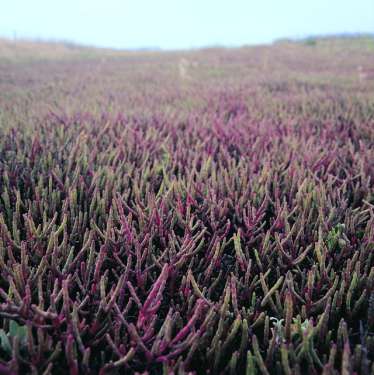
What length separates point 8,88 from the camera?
7.64 metres

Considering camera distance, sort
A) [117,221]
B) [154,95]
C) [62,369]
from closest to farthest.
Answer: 1. [62,369]
2. [117,221]
3. [154,95]

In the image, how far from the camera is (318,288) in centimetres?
153

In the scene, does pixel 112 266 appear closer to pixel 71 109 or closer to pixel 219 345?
pixel 219 345

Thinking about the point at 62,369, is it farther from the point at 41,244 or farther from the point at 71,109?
the point at 71,109

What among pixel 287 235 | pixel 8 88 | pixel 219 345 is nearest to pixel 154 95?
pixel 8 88

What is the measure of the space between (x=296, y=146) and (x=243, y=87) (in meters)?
4.77

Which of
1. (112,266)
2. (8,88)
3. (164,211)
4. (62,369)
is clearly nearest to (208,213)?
(164,211)

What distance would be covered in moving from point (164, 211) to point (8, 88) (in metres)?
6.93

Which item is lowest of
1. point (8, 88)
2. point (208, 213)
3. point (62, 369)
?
point (62, 369)

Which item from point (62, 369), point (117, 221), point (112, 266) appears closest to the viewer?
point (62, 369)

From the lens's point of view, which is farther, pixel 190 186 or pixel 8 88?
pixel 8 88

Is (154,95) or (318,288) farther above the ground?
(154,95)

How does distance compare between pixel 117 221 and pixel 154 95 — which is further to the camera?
pixel 154 95

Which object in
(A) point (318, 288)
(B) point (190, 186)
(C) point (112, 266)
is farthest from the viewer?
(B) point (190, 186)
